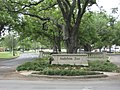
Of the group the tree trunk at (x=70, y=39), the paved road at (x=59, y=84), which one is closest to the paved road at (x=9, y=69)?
the paved road at (x=59, y=84)

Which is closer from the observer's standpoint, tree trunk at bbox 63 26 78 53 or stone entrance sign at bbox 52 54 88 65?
stone entrance sign at bbox 52 54 88 65

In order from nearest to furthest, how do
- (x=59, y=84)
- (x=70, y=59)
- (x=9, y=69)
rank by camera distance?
1. (x=59, y=84)
2. (x=70, y=59)
3. (x=9, y=69)

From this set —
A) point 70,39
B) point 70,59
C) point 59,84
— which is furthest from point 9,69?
point 59,84

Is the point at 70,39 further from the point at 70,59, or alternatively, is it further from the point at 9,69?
the point at 9,69

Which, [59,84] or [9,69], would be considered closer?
[59,84]

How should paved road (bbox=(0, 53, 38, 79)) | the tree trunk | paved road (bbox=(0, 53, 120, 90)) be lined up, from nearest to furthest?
paved road (bbox=(0, 53, 120, 90)), paved road (bbox=(0, 53, 38, 79)), the tree trunk

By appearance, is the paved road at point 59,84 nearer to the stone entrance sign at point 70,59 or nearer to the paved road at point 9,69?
the paved road at point 9,69

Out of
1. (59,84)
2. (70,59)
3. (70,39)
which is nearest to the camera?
(59,84)

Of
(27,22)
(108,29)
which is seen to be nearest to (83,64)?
(27,22)

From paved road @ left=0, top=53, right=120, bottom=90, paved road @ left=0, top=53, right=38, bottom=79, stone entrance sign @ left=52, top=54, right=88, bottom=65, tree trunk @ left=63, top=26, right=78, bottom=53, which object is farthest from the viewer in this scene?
tree trunk @ left=63, top=26, right=78, bottom=53

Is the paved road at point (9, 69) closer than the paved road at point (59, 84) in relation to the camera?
No

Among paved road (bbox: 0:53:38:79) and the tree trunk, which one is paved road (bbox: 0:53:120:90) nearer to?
paved road (bbox: 0:53:38:79)

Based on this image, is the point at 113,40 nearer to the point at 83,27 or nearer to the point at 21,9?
the point at 83,27

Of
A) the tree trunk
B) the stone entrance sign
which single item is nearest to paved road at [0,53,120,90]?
the stone entrance sign
